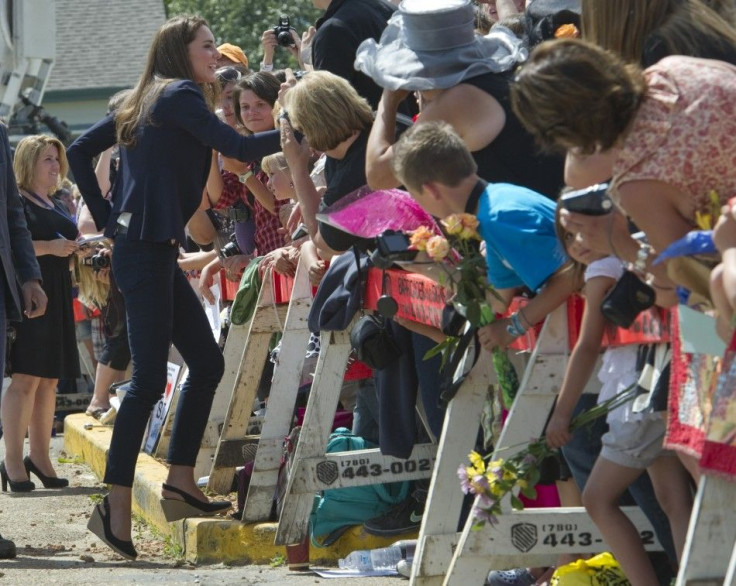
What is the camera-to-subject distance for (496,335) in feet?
13.6

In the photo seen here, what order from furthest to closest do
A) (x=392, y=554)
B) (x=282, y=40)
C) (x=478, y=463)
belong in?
(x=282, y=40) → (x=392, y=554) → (x=478, y=463)

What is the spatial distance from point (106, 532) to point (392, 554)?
4.75 ft

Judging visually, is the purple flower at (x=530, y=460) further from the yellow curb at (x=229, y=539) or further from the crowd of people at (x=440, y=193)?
the yellow curb at (x=229, y=539)

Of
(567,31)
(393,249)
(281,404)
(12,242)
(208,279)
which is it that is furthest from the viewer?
(208,279)

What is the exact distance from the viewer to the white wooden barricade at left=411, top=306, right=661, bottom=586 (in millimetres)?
4008

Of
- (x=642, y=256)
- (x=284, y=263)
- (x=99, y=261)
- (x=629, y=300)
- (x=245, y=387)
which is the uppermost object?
(x=642, y=256)

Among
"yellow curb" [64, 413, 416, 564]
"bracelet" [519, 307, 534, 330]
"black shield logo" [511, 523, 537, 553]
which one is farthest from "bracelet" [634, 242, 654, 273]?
"yellow curb" [64, 413, 416, 564]

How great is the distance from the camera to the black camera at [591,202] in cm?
343

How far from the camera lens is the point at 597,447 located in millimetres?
4113

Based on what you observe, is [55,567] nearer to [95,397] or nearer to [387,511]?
[387,511]

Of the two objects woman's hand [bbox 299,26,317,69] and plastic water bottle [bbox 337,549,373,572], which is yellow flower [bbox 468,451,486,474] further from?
woman's hand [bbox 299,26,317,69]

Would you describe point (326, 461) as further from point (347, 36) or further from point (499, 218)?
point (499, 218)

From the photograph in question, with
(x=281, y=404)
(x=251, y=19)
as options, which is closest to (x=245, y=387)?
(x=281, y=404)

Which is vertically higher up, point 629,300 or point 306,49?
point 629,300
